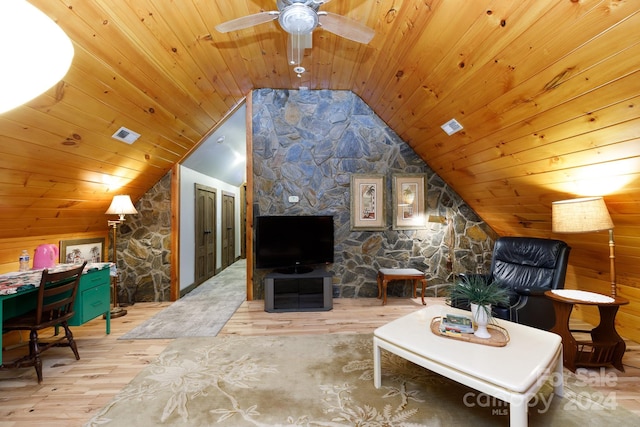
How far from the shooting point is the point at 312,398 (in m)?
2.05

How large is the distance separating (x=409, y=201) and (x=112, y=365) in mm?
4028

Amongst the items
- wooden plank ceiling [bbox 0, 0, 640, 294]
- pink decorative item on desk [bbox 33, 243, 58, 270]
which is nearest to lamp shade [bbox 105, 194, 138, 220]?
wooden plank ceiling [bbox 0, 0, 640, 294]

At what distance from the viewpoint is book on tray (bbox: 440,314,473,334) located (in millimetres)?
2076

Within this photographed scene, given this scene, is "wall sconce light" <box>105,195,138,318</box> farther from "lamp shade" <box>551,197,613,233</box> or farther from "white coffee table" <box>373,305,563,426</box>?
"lamp shade" <box>551,197,613,233</box>

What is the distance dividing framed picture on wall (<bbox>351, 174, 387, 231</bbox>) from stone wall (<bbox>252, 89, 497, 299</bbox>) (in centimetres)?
9

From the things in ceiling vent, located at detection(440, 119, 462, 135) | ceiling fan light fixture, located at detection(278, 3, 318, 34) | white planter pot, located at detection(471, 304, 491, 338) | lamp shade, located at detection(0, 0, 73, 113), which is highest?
ceiling fan light fixture, located at detection(278, 3, 318, 34)

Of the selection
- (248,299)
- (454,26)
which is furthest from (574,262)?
(248,299)

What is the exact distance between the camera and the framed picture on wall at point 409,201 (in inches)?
175

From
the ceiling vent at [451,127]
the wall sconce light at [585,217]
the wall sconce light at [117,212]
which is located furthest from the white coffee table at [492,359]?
the wall sconce light at [117,212]

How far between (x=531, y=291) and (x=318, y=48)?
322 cm

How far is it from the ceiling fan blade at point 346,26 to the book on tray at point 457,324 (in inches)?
86.2

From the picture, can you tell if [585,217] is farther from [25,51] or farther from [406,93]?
[25,51]

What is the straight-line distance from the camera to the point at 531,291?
8.85ft

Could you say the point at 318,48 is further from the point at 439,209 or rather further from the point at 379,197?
the point at 439,209
